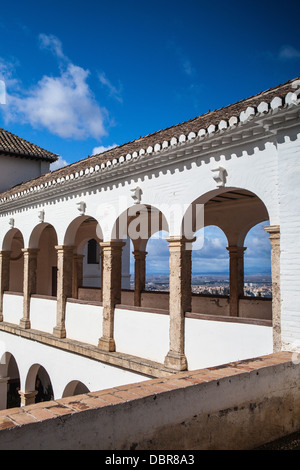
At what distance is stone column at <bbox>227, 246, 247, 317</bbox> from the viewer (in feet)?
36.7

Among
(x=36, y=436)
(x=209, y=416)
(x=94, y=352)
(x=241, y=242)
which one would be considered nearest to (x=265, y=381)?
(x=209, y=416)

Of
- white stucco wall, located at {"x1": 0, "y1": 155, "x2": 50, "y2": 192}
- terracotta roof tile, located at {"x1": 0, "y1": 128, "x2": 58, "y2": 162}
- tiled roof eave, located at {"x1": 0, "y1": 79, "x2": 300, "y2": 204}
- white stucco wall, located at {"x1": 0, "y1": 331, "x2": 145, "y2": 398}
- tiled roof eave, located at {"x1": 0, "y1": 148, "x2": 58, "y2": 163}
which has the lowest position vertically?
white stucco wall, located at {"x1": 0, "y1": 331, "x2": 145, "y2": 398}

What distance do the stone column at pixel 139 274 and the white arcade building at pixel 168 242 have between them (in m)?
0.03

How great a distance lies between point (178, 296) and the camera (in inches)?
316

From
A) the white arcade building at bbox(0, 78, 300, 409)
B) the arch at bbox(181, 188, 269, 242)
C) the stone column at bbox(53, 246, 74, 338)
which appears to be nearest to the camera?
the white arcade building at bbox(0, 78, 300, 409)

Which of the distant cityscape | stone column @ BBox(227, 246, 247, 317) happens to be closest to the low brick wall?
stone column @ BBox(227, 246, 247, 317)

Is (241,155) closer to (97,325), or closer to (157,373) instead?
(157,373)

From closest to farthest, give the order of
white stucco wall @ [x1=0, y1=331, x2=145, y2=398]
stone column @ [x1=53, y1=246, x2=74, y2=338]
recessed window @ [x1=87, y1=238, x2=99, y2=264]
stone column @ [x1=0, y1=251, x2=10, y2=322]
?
white stucco wall @ [x1=0, y1=331, x2=145, y2=398]
stone column @ [x1=53, y1=246, x2=74, y2=338]
stone column @ [x1=0, y1=251, x2=10, y2=322]
recessed window @ [x1=87, y1=238, x2=99, y2=264]

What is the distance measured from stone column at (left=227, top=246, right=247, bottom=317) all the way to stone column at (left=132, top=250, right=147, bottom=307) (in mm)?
3028

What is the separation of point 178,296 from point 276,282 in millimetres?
→ 2204

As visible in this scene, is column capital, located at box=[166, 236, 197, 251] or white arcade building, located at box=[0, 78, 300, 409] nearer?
white arcade building, located at box=[0, 78, 300, 409]

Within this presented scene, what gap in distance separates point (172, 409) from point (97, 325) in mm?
7442

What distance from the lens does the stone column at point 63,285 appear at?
38.1ft

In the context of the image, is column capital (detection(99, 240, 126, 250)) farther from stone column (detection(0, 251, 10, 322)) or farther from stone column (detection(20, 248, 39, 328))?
stone column (detection(0, 251, 10, 322))
